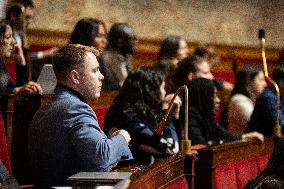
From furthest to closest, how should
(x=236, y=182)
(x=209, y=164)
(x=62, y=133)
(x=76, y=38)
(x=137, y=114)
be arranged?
(x=76, y=38) < (x=137, y=114) < (x=236, y=182) < (x=209, y=164) < (x=62, y=133)

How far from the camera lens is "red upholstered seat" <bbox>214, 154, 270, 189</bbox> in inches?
129

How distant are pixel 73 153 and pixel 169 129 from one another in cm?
143

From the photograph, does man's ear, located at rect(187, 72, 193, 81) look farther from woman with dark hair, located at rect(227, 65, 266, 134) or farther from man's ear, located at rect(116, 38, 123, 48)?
woman with dark hair, located at rect(227, 65, 266, 134)

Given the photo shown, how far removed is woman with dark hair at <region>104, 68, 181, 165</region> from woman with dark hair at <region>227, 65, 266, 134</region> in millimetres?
1412

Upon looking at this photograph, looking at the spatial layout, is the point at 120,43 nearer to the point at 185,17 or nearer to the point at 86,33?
the point at 86,33

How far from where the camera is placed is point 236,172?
3516 mm

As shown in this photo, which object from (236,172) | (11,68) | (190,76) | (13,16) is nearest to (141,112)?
(236,172)

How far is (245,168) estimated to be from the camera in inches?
144

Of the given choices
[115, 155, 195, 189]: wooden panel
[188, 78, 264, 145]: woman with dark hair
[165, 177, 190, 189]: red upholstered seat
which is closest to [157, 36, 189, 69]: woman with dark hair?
[188, 78, 264, 145]: woman with dark hair

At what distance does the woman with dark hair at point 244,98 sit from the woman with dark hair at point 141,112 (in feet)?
4.63

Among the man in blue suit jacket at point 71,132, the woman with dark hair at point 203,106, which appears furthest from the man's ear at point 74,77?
the woman with dark hair at point 203,106

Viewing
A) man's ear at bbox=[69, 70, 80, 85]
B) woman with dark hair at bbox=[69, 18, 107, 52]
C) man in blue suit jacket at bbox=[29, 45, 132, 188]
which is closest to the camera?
man in blue suit jacket at bbox=[29, 45, 132, 188]

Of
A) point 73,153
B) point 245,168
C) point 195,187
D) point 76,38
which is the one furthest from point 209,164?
point 76,38

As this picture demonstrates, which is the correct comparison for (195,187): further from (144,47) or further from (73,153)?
(144,47)
